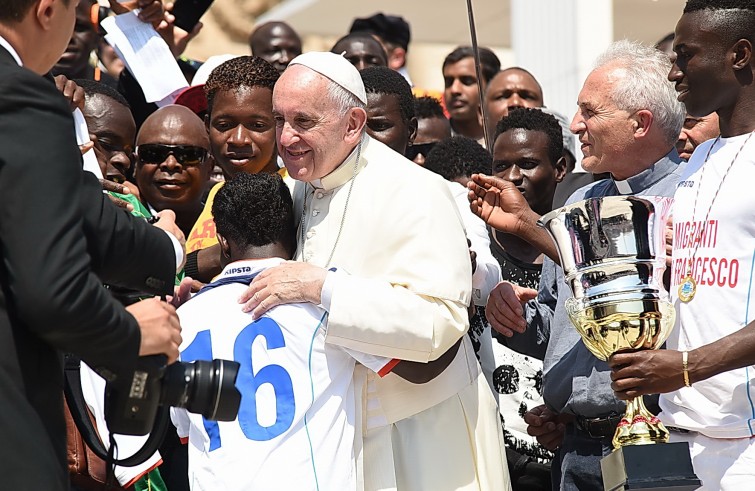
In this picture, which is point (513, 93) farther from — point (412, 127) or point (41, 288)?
point (41, 288)

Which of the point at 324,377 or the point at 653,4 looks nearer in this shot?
the point at 324,377

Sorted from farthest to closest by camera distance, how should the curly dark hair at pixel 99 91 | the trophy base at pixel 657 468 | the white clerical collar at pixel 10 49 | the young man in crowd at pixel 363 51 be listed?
the young man in crowd at pixel 363 51 < the curly dark hair at pixel 99 91 < the trophy base at pixel 657 468 < the white clerical collar at pixel 10 49

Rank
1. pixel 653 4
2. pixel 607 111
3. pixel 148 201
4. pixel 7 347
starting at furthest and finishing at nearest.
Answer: pixel 653 4
pixel 148 201
pixel 607 111
pixel 7 347

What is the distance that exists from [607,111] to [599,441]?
4.37 feet

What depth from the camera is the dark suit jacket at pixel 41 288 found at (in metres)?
2.99

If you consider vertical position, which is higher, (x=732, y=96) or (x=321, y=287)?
(x=732, y=96)

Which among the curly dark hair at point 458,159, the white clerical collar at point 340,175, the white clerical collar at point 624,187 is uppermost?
the curly dark hair at point 458,159

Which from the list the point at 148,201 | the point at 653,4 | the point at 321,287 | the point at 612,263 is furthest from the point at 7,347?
the point at 653,4

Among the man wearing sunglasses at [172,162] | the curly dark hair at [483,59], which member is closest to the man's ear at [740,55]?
the man wearing sunglasses at [172,162]

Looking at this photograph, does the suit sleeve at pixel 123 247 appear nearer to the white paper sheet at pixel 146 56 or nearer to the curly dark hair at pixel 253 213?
the curly dark hair at pixel 253 213

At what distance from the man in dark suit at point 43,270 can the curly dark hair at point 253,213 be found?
4.91 feet

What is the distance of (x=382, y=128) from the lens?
623 centimetres

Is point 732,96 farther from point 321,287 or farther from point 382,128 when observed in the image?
point 382,128

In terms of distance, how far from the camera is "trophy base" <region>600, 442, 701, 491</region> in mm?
3961
